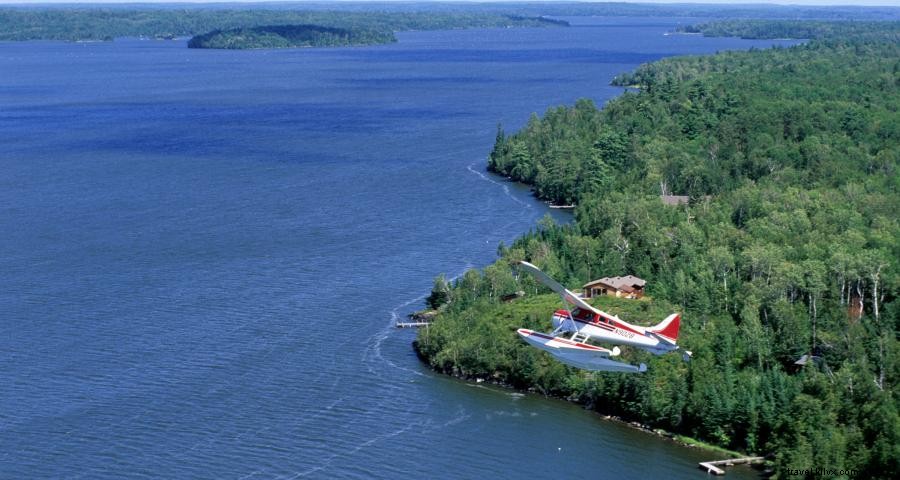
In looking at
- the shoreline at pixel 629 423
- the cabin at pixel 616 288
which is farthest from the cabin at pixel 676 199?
the shoreline at pixel 629 423

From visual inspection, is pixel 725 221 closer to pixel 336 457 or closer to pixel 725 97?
pixel 336 457

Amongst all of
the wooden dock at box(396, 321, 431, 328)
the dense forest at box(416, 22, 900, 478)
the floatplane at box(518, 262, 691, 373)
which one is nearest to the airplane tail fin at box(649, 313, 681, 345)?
the floatplane at box(518, 262, 691, 373)

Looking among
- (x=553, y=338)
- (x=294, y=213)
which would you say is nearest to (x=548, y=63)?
(x=294, y=213)

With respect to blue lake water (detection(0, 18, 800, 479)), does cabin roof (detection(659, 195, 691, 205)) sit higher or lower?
higher

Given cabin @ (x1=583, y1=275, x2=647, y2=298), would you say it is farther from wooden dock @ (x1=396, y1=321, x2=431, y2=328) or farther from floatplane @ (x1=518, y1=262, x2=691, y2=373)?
floatplane @ (x1=518, y1=262, x2=691, y2=373)

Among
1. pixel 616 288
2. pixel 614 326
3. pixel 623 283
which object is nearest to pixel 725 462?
pixel 614 326

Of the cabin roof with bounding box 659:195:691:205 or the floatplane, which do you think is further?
the cabin roof with bounding box 659:195:691:205
